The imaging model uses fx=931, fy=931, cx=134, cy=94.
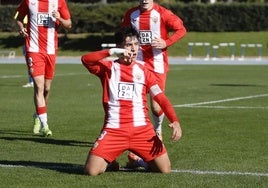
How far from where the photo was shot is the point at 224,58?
55.8m

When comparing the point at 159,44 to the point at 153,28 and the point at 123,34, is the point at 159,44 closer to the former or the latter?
the point at 153,28

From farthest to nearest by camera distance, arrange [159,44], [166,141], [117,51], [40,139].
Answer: [40,139]
[166,141]
[159,44]
[117,51]

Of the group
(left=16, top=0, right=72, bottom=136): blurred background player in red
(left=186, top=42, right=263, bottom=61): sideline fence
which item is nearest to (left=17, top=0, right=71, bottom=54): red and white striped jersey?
(left=16, top=0, right=72, bottom=136): blurred background player in red

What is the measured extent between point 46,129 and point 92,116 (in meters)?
3.28

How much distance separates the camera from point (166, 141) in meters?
13.4

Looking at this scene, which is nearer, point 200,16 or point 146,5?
point 146,5

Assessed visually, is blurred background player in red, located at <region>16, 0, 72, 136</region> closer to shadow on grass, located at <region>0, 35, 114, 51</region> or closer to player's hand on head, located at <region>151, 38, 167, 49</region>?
player's hand on head, located at <region>151, 38, 167, 49</region>

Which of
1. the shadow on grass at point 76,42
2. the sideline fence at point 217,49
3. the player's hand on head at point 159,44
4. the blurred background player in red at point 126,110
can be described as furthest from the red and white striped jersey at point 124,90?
the shadow on grass at point 76,42

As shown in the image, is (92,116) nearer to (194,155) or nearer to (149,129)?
(194,155)

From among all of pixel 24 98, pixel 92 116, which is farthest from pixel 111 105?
pixel 24 98

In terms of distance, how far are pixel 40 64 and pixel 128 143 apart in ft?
16.2

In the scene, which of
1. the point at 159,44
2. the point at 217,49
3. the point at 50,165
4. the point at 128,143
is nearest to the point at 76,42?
the point at 217,49

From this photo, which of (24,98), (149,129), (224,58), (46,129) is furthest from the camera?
(224,58)

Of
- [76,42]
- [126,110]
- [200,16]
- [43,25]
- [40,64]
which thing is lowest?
[76,42]
